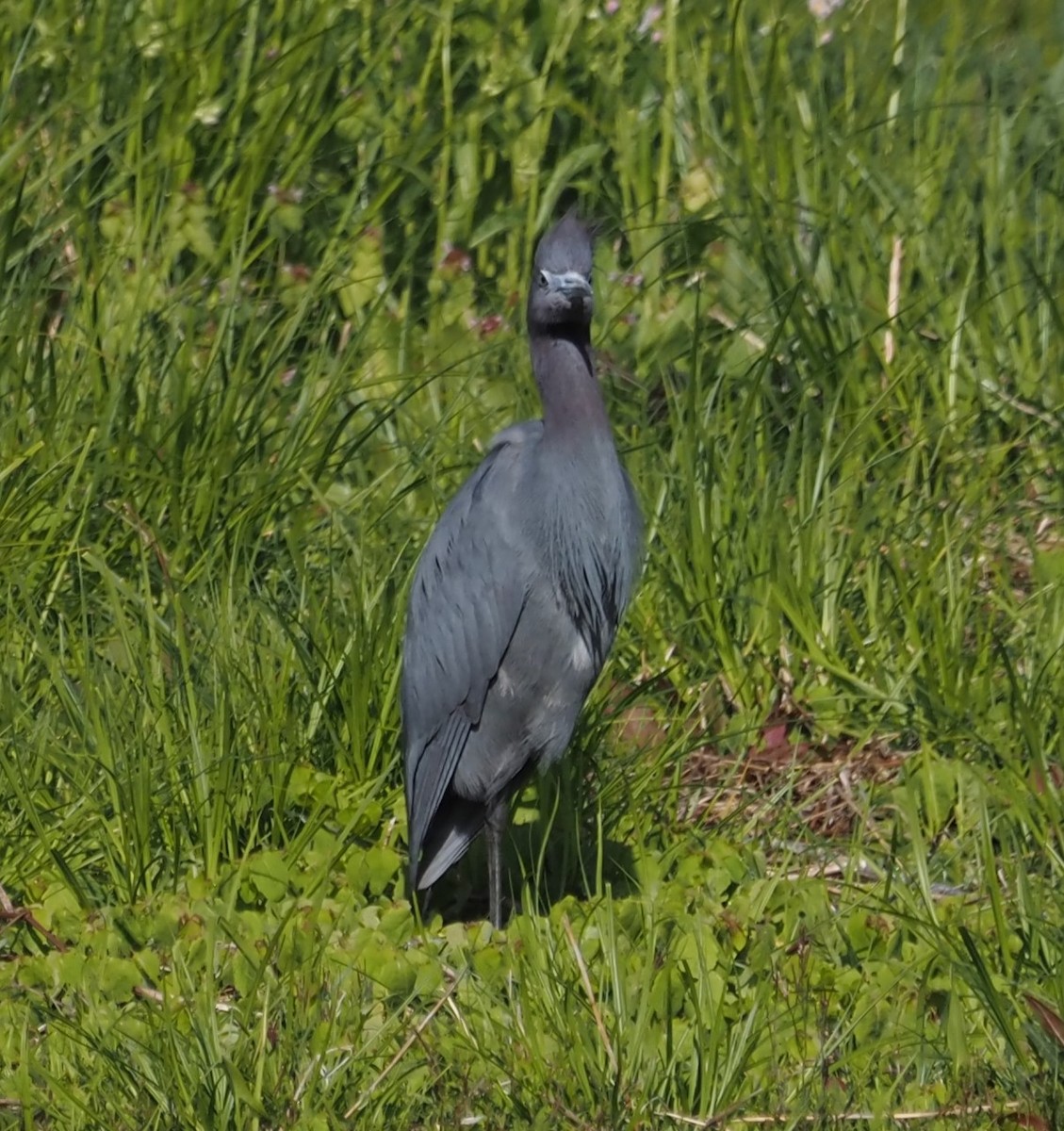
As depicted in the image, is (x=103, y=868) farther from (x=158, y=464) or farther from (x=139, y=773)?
(x=158, y=464)

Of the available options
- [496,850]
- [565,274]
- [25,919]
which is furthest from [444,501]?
[25,919]

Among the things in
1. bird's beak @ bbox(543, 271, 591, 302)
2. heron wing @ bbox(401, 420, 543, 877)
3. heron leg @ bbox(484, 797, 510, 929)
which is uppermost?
bird's beak @ bbox(543, 271, 591, 302)

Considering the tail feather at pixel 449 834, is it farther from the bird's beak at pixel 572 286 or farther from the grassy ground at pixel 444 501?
the bird's beak at pixel 572 286

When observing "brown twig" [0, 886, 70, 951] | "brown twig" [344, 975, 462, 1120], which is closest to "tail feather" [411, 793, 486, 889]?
"brown twig" [344, 975, 462, 1120]

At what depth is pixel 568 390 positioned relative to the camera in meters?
3.81

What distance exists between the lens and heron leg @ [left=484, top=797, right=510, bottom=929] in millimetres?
4004

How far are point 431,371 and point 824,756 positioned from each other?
1.52 meters

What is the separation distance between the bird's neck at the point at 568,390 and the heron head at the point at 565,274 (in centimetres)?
5

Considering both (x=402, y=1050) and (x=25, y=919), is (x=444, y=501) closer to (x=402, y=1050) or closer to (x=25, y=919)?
(x=25, y=919)

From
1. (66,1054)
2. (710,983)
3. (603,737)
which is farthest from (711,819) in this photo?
(66,1054)

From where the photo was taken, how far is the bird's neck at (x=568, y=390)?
3.80 m

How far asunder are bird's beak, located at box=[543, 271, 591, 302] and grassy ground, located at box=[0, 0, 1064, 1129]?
2.64 feet

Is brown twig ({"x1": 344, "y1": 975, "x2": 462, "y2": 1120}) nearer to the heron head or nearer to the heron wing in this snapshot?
the heron wing

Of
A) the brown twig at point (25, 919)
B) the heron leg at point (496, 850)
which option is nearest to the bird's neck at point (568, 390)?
the heron leg at point (496, 850)
